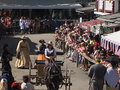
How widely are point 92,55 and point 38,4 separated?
2332 cm

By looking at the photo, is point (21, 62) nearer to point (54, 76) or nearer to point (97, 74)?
point (54, 76)

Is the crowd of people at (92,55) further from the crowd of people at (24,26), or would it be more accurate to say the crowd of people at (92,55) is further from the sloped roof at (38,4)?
the sloped roof at (38,4)

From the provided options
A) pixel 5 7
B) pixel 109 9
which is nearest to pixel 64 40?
pixel 109 9

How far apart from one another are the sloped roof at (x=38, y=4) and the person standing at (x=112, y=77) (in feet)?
94.4

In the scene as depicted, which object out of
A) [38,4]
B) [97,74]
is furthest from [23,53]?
[38,4]

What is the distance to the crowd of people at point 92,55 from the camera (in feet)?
43.6

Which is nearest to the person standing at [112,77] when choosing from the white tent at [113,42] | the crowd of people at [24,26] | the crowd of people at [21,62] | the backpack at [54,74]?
the backpack at [54,74]

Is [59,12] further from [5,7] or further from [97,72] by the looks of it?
[97,72]

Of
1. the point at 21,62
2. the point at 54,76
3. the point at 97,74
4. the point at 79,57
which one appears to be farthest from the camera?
the point at 79,57

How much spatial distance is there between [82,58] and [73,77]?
86.9 inches

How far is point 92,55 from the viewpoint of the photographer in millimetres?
19859

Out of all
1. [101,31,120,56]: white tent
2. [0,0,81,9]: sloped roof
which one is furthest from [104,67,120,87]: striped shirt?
[0,0,81,9]: sloped roof

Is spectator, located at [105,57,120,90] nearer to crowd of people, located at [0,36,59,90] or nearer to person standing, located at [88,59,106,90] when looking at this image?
person standing, located at [88,59,106,90]

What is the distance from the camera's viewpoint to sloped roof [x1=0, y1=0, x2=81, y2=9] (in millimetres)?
41656
